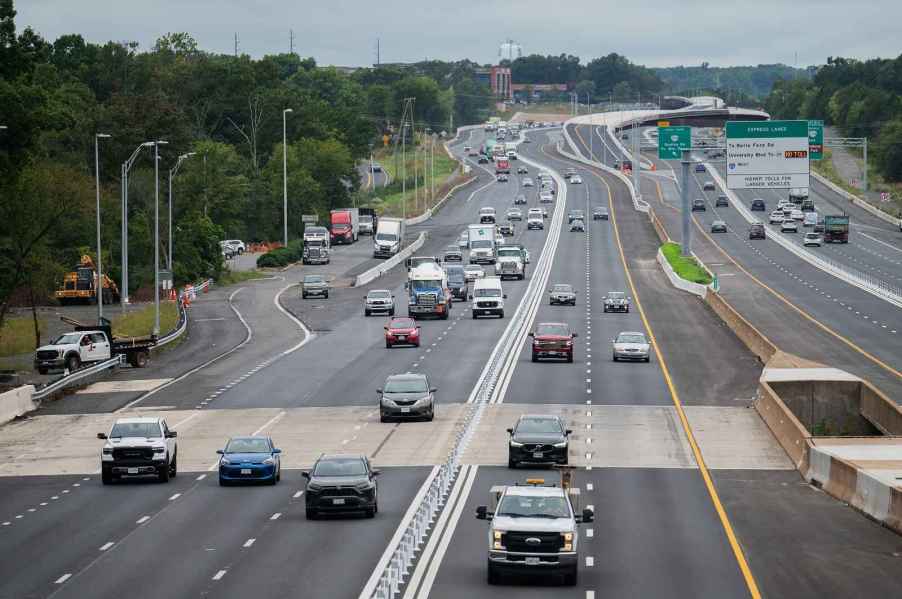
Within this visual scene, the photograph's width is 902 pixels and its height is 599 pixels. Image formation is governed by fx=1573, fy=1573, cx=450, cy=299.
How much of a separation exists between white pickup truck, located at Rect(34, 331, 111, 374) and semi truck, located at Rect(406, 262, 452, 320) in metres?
20.7

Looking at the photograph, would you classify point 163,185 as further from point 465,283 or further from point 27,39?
point 27,39

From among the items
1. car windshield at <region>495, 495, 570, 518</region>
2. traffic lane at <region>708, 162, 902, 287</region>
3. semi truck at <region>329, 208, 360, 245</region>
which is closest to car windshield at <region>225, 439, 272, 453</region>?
car windshield at <region>495, 495, 570, 518</region>

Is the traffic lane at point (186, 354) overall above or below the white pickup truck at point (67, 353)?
below

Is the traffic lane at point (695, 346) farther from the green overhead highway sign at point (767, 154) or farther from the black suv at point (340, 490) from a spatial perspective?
the black suv at point (340, 490)

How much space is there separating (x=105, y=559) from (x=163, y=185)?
330 feet

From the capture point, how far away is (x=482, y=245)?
116375 millimetres

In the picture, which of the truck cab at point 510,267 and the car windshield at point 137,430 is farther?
the truck cab at point 510,267

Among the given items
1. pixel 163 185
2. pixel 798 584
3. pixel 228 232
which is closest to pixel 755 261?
pixel 163 185

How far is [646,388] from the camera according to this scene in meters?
57.1

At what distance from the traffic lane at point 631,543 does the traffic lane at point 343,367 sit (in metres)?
17.2

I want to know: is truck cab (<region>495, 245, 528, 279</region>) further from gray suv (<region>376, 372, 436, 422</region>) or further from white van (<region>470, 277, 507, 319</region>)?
gray suv (<region>376, 372, 436, 422</region>)

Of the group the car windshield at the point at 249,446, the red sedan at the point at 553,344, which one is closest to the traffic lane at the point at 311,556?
the car windshield at the point at 249,446

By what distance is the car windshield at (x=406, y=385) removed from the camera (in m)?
49.5

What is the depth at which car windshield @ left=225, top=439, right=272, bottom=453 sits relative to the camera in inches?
1503
